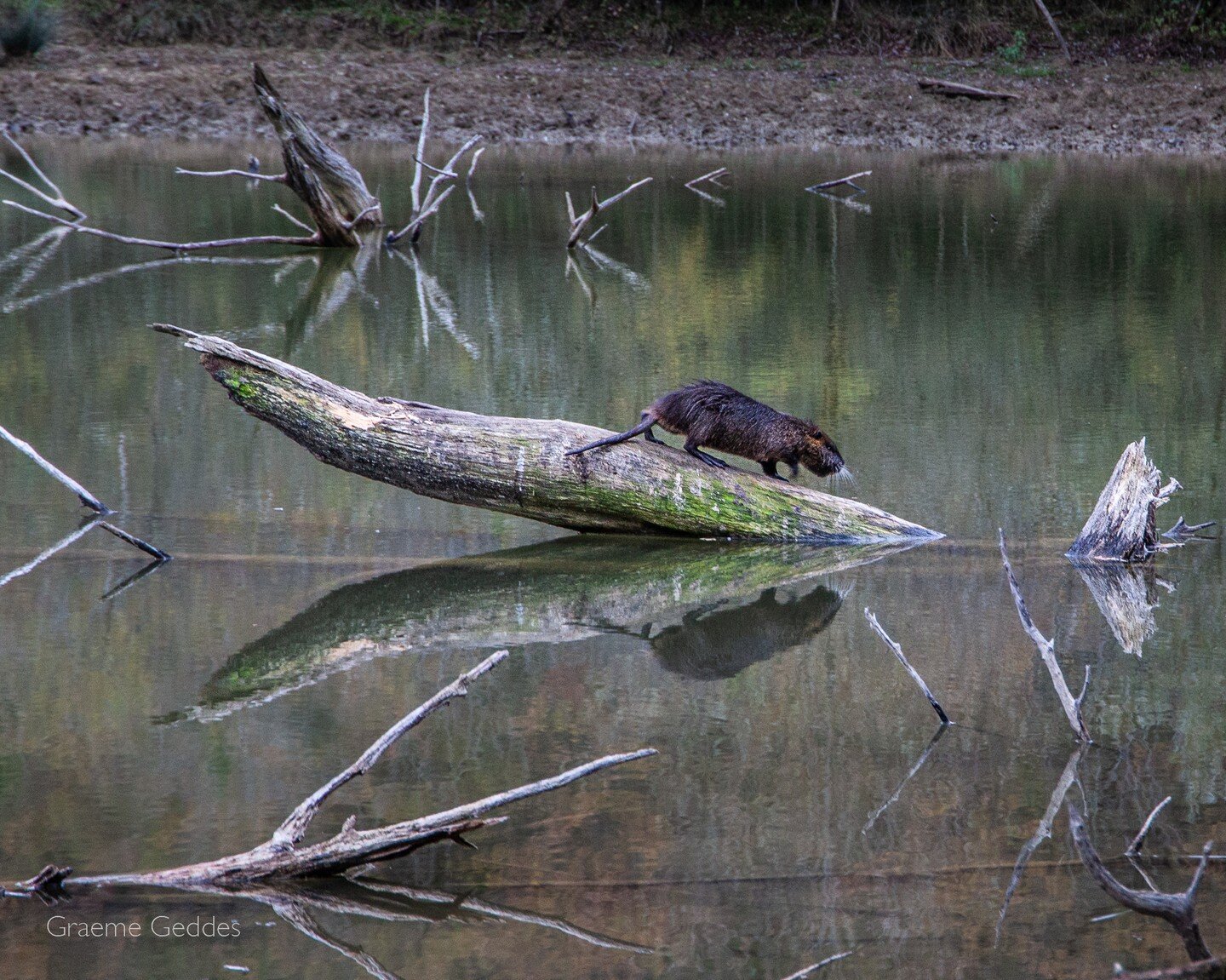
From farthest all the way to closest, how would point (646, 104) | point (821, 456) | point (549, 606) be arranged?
point (646, 104)
point (821, 456)
point (549, 606)

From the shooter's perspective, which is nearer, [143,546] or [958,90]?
[143,546]

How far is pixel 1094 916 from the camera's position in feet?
11.2

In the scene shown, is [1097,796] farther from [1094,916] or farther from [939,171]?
[939,171]

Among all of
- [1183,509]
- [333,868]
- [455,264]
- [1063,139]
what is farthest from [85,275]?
[1063,139]

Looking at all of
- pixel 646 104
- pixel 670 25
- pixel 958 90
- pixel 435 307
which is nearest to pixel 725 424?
pixel 435 307

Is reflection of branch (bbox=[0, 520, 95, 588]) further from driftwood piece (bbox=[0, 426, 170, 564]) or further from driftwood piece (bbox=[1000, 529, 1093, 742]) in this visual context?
driftwood piece (bbox=[1000, 529, 1093, 742])

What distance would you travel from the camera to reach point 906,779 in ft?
13.8

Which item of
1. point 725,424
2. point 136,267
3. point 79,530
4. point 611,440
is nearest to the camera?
point 611,440

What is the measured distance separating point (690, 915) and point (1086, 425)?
6121 mm

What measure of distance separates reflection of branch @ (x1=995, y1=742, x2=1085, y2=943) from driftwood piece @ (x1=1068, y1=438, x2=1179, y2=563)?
6.47ft

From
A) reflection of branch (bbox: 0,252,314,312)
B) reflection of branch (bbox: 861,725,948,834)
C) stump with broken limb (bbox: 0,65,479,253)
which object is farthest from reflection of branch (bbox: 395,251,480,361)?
reflection of branch (bbox: 861,725,948,834)

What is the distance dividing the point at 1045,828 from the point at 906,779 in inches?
17.9

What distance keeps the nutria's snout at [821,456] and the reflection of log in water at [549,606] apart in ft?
1.25

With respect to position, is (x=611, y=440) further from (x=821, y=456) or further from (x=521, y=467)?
(x=821, y=456)
